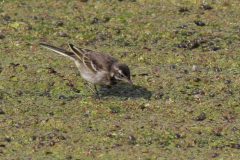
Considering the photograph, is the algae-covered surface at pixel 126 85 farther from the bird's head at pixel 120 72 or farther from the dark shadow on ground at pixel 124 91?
the bird's head at pixel 120 72

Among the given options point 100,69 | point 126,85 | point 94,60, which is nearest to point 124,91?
point 126,85

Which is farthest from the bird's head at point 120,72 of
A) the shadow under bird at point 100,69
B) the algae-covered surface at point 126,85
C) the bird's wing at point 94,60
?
the algae-covered surface at point 126,85

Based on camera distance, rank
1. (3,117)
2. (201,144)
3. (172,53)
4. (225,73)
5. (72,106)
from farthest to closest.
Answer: (172,53), (225,73), (72,106), (3,117), (201,144)

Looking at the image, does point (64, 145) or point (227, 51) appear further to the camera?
point (227, 51)

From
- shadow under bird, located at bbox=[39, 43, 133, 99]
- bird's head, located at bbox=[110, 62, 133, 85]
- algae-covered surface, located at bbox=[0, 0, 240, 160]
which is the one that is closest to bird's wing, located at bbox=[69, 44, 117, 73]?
shadow under bird, located at bbox=[39, 43, 133, 99]

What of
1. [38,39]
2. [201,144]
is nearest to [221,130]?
[201,144]

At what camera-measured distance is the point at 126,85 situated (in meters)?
11.9

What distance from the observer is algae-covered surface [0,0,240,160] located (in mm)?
8945

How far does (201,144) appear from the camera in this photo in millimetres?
9055

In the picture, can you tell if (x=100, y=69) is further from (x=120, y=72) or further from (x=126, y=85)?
(x=126, y=85)

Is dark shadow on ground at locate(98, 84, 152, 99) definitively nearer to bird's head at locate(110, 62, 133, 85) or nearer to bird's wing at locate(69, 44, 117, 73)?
bird's head at locate(110, 62, 133, 85)

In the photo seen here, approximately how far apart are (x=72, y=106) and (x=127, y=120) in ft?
4.71

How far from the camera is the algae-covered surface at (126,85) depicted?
895 centimetres

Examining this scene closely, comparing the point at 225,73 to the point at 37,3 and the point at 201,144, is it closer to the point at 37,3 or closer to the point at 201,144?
the point at 201,144
